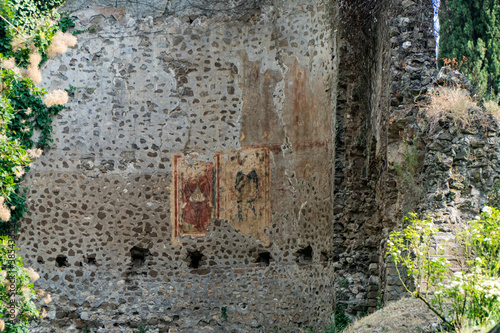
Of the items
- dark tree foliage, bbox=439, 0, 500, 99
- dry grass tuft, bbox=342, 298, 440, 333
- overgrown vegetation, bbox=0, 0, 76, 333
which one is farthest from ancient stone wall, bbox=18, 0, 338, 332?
dark tree foliage, bbox=439, 0, 500, 99

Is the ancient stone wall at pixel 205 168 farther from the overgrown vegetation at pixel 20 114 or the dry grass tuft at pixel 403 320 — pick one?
the dry grass tuft at pixel 403 320

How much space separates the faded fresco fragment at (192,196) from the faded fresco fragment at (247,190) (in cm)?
22

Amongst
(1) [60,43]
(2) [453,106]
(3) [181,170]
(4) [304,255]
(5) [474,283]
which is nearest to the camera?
(5) [474,283]

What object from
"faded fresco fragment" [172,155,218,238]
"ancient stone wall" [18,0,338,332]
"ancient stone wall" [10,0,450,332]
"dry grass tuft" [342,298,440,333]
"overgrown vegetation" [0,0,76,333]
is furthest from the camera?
"faded fresco fragment" [172,155,218,238]

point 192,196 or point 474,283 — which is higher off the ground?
point 192,196

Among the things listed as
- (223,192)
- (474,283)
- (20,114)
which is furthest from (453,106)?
(20,114)

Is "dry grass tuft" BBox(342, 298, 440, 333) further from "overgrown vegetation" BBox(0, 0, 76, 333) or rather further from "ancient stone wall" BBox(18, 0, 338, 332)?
"overgrown vegetation" BBox(0, 0, 76, 333)

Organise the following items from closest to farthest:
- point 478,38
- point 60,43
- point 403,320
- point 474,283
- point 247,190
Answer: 1. point 474,283
2. point 403,320
3. point 60,43
4. point 247,190
5. point 478,38

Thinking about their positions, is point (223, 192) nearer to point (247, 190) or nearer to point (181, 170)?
point (247, 190)

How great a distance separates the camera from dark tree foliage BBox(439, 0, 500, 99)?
38.6 ft

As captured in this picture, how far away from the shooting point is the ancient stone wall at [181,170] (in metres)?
9.55

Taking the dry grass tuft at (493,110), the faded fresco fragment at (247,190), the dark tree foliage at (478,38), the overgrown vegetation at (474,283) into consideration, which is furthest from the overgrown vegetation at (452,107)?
the dark tree foliage at (478,38)

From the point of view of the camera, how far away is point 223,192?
32.8 feet

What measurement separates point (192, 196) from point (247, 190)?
1.00 m
